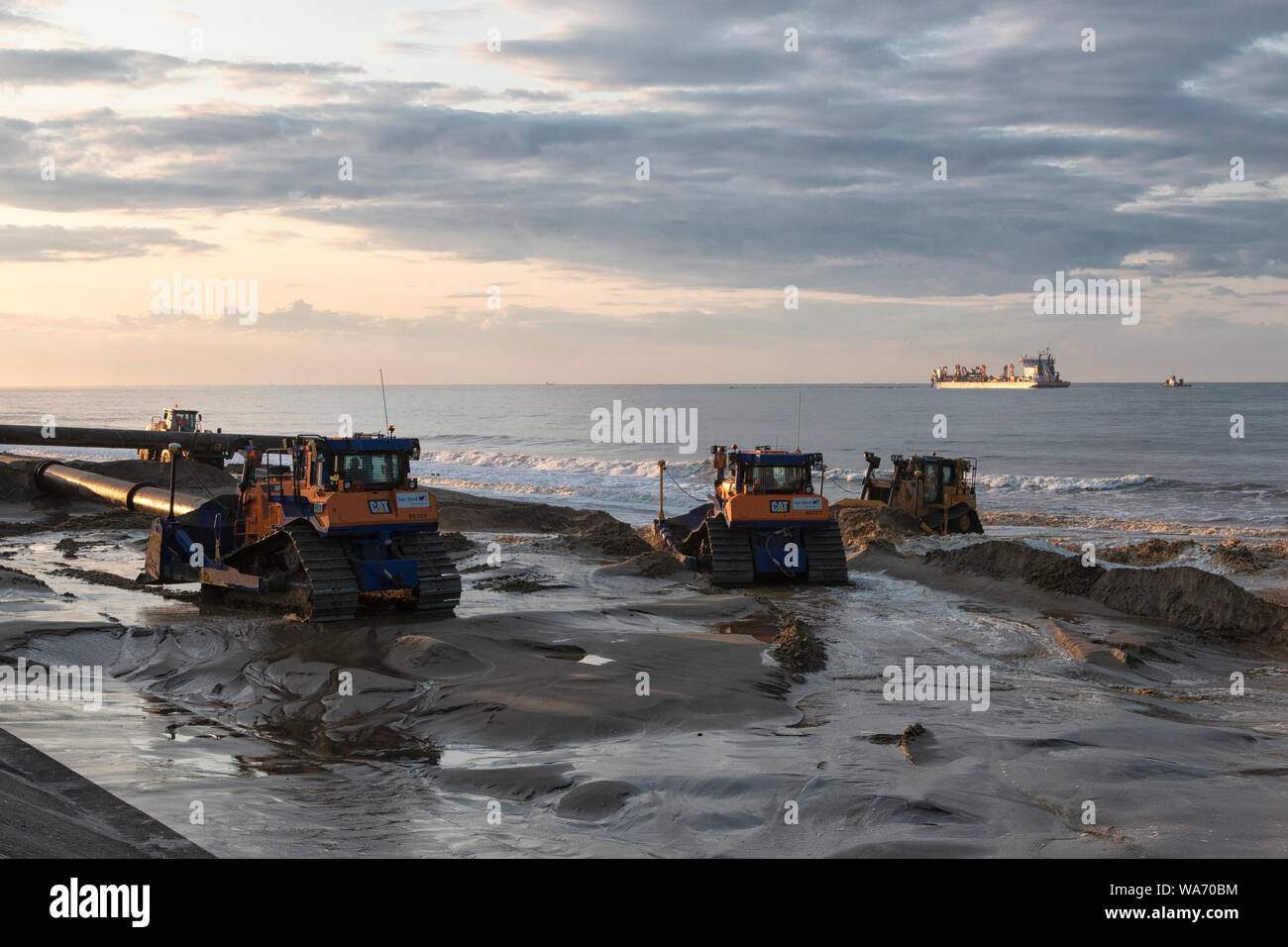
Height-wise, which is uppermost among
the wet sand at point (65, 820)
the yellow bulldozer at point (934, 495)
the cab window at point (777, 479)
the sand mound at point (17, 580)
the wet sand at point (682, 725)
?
the cab window at point (777, 479)

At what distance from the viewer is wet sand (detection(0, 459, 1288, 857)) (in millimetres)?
8422

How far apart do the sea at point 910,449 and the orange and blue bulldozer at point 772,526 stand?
19.4ft

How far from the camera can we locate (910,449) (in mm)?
74688

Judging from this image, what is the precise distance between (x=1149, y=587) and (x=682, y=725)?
11262 mm

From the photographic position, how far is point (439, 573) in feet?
56.4

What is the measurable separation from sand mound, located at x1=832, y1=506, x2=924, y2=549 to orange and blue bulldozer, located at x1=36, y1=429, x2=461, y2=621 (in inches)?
514

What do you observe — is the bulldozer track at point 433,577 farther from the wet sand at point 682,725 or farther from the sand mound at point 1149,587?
the sand mound at point 1149,587

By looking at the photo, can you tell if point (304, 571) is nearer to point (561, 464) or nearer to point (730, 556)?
point (730, 556)

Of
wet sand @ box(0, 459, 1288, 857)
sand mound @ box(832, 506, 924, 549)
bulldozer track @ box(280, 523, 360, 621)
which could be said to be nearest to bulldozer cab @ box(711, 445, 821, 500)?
wet sand @ box(0, 459, 1288, 857)

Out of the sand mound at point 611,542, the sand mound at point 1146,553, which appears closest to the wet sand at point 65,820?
the sand mound at point 611,542

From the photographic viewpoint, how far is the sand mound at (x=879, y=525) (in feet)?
90.6

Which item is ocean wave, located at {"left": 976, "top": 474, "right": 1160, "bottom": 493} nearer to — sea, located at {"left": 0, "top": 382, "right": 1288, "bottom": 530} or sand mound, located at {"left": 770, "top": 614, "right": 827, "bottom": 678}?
sea, located at {"left": 0, "top": 382, "right": 1288, "bottom": 530}

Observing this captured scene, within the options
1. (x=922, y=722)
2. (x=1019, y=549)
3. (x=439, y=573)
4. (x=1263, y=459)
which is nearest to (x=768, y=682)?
(x=922, y=722)

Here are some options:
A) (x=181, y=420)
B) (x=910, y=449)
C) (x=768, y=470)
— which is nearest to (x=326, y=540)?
(x=768, y=470)
